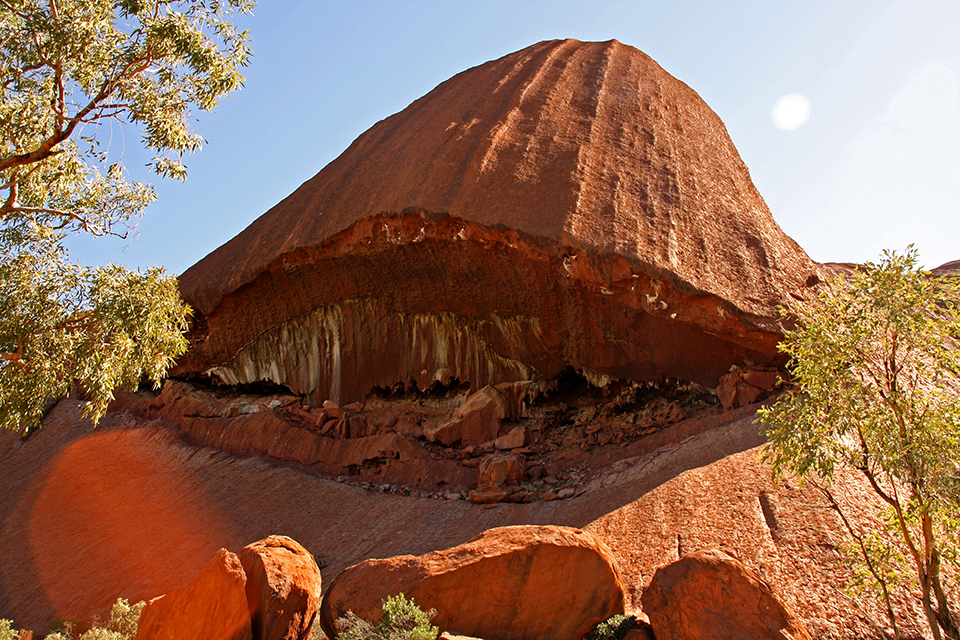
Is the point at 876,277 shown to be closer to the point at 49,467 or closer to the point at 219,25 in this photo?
the point at 219,25

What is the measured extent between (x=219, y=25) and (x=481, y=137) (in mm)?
5900

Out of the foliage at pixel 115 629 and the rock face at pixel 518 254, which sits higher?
the rock face at pixel 518 254

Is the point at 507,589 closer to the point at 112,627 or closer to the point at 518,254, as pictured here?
the point at 112,627

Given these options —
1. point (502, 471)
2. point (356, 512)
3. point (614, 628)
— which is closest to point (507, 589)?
point (614, 628)

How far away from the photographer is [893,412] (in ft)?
17.4

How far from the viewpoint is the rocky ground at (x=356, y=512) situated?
23.1ft

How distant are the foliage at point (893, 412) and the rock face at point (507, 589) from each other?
211 cm

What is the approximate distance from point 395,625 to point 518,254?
7.85m

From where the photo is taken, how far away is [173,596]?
6.21 m

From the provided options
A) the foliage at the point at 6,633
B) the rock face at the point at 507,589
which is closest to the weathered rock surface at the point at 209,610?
the rock face at the point at 507,589

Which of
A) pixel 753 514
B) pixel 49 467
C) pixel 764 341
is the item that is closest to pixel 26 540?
pixel 49 467

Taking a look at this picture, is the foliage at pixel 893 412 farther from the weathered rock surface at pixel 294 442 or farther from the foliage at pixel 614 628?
the weathered rock surface at pixel 294 442

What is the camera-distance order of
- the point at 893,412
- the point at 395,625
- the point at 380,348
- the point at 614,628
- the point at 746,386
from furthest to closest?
the point at 380,348 → the point at 746,386 → the point at 614,628 → the point at 395,625 → the point at 893,412

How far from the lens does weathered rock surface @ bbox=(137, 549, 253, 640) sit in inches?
224
